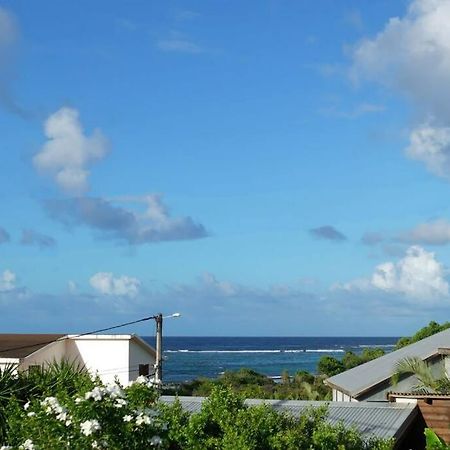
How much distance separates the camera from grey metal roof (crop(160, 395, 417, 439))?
631 inches

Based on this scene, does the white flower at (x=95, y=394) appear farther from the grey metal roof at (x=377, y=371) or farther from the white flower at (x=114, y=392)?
the grey metal roof at (x=377, y=371)

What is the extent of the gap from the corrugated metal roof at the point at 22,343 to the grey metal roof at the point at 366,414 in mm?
20311

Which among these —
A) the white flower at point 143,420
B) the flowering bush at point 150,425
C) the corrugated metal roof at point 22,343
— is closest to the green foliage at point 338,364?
the corrugated metal roof at point 22,343

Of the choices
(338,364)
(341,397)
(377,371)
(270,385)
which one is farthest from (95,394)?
(270,385)

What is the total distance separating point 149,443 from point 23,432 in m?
1.60

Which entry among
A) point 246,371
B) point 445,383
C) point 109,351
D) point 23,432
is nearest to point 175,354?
point 246,371

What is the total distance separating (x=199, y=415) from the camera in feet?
43.4

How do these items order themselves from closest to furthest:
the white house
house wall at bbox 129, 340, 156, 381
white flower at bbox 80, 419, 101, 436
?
white flower at bbox 80, 419, 101, 436 → the white house → house wall at bbox 129, 340, 156, 381

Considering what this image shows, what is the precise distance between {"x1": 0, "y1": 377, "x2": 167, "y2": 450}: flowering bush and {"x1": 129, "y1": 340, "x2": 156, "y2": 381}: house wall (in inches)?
1135

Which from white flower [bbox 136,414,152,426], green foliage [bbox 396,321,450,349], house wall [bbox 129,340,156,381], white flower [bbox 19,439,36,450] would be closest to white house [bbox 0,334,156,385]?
house wall [bbox 129,340,156,381]

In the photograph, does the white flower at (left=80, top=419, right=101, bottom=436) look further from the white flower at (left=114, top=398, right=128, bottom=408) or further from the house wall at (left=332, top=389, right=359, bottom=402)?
the house wall at (left=332, top=389, right=359, bottom=402)

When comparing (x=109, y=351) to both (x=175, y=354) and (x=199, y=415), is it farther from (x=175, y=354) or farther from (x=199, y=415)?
(x=175, y=354)

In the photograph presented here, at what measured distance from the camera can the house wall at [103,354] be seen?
40031 mm

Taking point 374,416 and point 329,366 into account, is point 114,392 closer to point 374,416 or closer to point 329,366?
point 374,416
